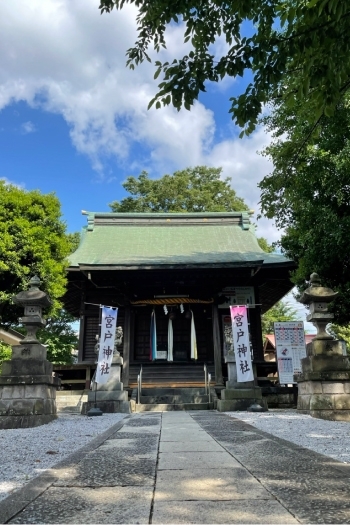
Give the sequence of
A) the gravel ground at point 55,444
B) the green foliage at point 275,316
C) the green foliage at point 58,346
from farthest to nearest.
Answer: the green foliage at point 275,316 < the green foliage at point 58,346 < the gravel ground at point 55,444

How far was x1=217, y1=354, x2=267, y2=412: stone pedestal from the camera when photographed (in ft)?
31.4

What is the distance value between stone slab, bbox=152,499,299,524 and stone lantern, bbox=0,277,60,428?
18.6 feet

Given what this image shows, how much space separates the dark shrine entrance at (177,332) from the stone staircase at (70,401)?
2.64m

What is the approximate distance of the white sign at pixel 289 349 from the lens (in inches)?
451

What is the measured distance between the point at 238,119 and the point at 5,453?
13.8ft

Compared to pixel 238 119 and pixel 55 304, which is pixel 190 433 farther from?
pixel 55 304

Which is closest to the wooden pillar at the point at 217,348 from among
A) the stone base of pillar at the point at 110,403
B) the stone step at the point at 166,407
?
the stone step at the point at 166,407

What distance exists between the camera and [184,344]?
559 inches

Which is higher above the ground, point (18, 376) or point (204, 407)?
point (18, 376)

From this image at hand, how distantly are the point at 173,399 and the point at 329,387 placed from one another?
5.42 metres

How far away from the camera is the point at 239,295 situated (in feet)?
46.5

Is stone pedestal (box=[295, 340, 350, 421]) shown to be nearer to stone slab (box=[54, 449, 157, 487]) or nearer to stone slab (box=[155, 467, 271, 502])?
stone slab (box=[54, 449, 157, 487])

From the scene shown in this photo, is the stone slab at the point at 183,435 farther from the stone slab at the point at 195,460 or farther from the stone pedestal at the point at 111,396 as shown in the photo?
the stone pedestal at the point at 111,396

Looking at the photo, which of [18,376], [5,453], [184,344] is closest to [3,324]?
[18,376]
